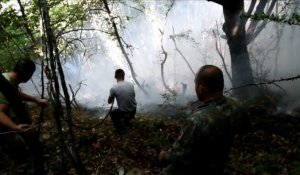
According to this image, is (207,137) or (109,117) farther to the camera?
(109,117)

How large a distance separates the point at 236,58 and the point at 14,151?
972cm

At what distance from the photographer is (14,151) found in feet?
14.9

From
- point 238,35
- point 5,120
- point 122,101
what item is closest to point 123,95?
point 122,101

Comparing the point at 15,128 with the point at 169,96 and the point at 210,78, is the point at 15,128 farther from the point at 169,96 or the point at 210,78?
the point at 169,96

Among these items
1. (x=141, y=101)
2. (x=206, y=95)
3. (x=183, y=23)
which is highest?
(x=183, y=23)

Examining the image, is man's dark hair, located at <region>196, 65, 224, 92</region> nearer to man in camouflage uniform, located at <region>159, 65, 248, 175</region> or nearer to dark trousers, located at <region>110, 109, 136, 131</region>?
man in camouflage uniform, located at <region>159, 65, 248, 175</region>

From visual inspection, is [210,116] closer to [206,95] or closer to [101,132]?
[206,95]

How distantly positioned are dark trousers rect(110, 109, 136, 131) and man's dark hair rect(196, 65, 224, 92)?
611cm

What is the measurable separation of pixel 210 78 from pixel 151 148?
16.9 ft

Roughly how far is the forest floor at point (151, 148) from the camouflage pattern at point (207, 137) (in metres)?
3.22

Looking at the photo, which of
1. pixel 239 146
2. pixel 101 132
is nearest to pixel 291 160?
pixel 239 146

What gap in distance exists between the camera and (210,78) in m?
3.27

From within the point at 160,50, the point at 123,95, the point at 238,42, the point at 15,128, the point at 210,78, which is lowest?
the point at 123,95

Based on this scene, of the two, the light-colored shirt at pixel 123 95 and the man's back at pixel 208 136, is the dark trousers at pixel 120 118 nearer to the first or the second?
the light-colored shirt at pixel 123 95
